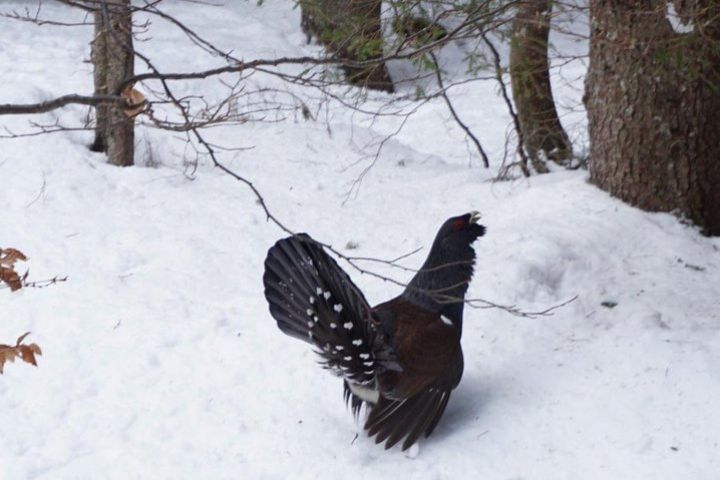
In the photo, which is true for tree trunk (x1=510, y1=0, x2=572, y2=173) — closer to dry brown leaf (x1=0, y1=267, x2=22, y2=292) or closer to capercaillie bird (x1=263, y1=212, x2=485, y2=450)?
capercaillie bird (x1=263, y1=212, x2=485, y2=450)

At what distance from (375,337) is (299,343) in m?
1.15

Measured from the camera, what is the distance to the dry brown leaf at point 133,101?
3170 mm

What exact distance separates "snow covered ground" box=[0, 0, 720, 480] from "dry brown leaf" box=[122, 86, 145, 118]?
7.47 ft

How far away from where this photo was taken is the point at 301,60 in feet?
11.7

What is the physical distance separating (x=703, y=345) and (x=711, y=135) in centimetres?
195

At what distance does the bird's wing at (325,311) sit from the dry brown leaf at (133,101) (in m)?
1.42

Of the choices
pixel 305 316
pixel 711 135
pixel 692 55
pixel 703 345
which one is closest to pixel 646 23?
pixel 692 55

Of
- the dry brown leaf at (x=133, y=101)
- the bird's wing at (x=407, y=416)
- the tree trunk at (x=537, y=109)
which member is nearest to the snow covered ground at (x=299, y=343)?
the bird's wing at (x=407, y=416)

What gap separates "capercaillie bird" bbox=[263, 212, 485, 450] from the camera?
4.73 m

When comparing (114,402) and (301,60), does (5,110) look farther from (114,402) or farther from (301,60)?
(114,402)

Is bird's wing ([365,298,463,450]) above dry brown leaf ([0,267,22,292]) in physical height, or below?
below

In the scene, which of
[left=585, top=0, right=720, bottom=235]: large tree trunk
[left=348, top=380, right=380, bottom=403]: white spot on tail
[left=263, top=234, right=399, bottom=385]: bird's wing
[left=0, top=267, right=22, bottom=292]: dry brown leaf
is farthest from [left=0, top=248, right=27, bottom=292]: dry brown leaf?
[left=585, top=0, right=720, bottom=235]: large tree trunk

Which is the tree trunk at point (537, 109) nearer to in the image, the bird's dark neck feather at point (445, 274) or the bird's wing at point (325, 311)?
the bird's dark neck feather at point (445, 274)

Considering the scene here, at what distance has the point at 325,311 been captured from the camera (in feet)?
15.5
